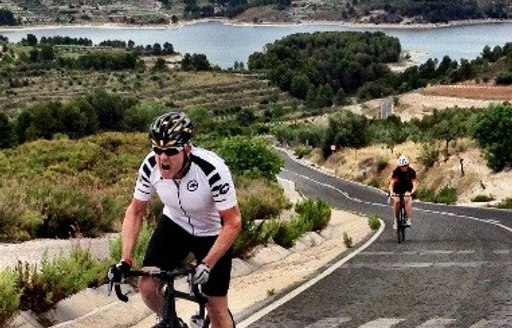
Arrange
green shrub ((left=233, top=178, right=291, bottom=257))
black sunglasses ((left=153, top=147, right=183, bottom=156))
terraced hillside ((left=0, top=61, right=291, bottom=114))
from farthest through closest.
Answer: terraced hillside ((left=0, top=61, right=291, bottom=114))
green shrub ((left=233, top=178, right=291, bottom=257))
black sunglasses ((left=153, top=147, right=183, bottom=156))

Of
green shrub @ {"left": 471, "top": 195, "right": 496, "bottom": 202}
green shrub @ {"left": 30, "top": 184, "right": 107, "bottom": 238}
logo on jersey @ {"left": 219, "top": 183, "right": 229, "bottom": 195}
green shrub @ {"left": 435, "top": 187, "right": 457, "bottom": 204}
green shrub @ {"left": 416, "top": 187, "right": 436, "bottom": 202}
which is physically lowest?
green shrub @ {"left": 416, "top": 187, "right": 436, "bottom": 202}

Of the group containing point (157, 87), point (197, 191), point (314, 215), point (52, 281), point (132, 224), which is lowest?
point (157, 87)

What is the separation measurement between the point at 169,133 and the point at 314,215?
Result: 495 inches

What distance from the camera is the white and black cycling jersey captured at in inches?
211

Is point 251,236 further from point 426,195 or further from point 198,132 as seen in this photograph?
point 198,132

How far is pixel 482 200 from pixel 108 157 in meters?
16.3

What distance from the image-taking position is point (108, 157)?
30.9 m

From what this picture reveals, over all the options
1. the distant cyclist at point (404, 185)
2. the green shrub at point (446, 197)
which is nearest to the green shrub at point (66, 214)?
the distant cyclist at point (404, 185)

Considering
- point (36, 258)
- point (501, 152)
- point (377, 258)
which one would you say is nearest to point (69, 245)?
point (36, 258)

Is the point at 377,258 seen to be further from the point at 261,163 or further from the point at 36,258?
the point at 261,163

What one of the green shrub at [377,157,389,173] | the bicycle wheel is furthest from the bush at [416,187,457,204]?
the bicycle wheel

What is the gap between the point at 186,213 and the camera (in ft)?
18.4

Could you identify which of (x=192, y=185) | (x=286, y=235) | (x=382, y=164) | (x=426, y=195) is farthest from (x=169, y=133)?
(x=382, y=164)

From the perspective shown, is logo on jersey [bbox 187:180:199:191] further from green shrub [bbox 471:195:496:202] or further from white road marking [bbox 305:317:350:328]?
green shrub [bbox 471:195:496:202]
